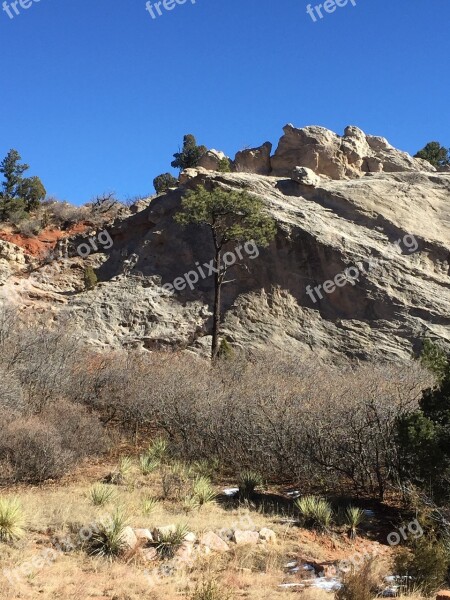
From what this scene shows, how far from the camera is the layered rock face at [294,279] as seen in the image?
940 inches

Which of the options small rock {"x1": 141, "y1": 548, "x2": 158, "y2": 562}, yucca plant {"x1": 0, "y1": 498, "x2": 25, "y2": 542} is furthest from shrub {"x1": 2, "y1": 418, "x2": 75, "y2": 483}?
small rock {"x1": 141, "y1": 548, "x2": 158, "y2": 562}

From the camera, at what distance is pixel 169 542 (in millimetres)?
8414

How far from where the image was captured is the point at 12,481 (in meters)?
11.7

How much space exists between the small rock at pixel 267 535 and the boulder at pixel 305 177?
21.4m

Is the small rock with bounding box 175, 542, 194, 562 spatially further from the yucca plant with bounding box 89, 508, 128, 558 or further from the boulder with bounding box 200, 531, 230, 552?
the yucca plant with bounding box 89, 508, 128, 558

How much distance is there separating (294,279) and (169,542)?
18156mm

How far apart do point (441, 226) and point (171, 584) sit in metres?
23.9

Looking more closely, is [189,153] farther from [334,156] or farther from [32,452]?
[32,452]

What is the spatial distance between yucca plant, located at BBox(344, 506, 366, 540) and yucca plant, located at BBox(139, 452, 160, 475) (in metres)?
4.40

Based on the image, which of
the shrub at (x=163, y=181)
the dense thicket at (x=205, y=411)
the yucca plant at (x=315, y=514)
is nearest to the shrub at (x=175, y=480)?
the dense thicket at (x=205, y=411)

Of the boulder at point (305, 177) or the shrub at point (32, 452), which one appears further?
the boulder at point (305, 177)

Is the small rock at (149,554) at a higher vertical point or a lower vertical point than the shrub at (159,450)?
lower

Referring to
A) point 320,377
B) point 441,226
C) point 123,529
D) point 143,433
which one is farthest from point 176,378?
point 441,226

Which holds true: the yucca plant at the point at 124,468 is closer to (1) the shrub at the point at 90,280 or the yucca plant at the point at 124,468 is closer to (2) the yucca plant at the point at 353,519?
(2) the yucca plant at the point at 353,519
